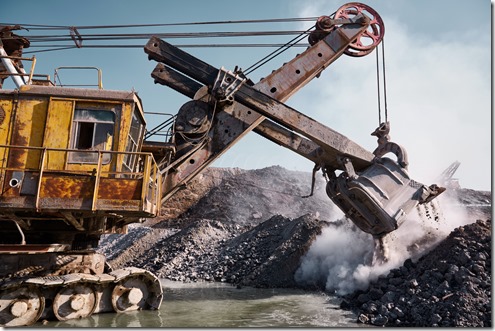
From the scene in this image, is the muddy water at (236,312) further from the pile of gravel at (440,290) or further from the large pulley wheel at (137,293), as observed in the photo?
the pile of gravel at (440,290)

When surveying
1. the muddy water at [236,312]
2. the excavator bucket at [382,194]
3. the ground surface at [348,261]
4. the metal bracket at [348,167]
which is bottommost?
the muddy water at [236,312]

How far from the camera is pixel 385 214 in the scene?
8125 mm

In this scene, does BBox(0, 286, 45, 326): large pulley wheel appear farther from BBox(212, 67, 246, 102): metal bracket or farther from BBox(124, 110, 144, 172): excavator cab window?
BBox(212, 67, 246, 102): metal bracket

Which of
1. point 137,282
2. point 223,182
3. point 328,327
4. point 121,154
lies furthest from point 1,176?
point 223,182

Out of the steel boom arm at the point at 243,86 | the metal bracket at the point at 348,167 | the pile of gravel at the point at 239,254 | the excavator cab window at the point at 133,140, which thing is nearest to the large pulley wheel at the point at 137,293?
the steel boom arm at the point at 243,86

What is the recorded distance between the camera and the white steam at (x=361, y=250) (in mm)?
9062

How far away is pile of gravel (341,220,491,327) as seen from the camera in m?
6.14

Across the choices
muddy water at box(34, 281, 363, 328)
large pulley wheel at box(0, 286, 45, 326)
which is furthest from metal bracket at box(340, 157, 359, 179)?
large pulley wheel at box(0, 286, 45, 326)

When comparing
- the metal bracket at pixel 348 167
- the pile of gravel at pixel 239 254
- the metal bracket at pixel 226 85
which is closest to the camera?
the metal bracket at pixel 226 85

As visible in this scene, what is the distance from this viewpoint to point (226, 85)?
856 cm

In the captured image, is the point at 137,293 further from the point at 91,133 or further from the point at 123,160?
the point at 91,133

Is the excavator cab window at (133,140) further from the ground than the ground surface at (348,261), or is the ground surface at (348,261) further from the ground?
Result: the excavator cab window at (133,140)

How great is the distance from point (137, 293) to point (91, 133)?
3144mm

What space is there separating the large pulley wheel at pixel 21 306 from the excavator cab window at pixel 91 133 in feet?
7.56
